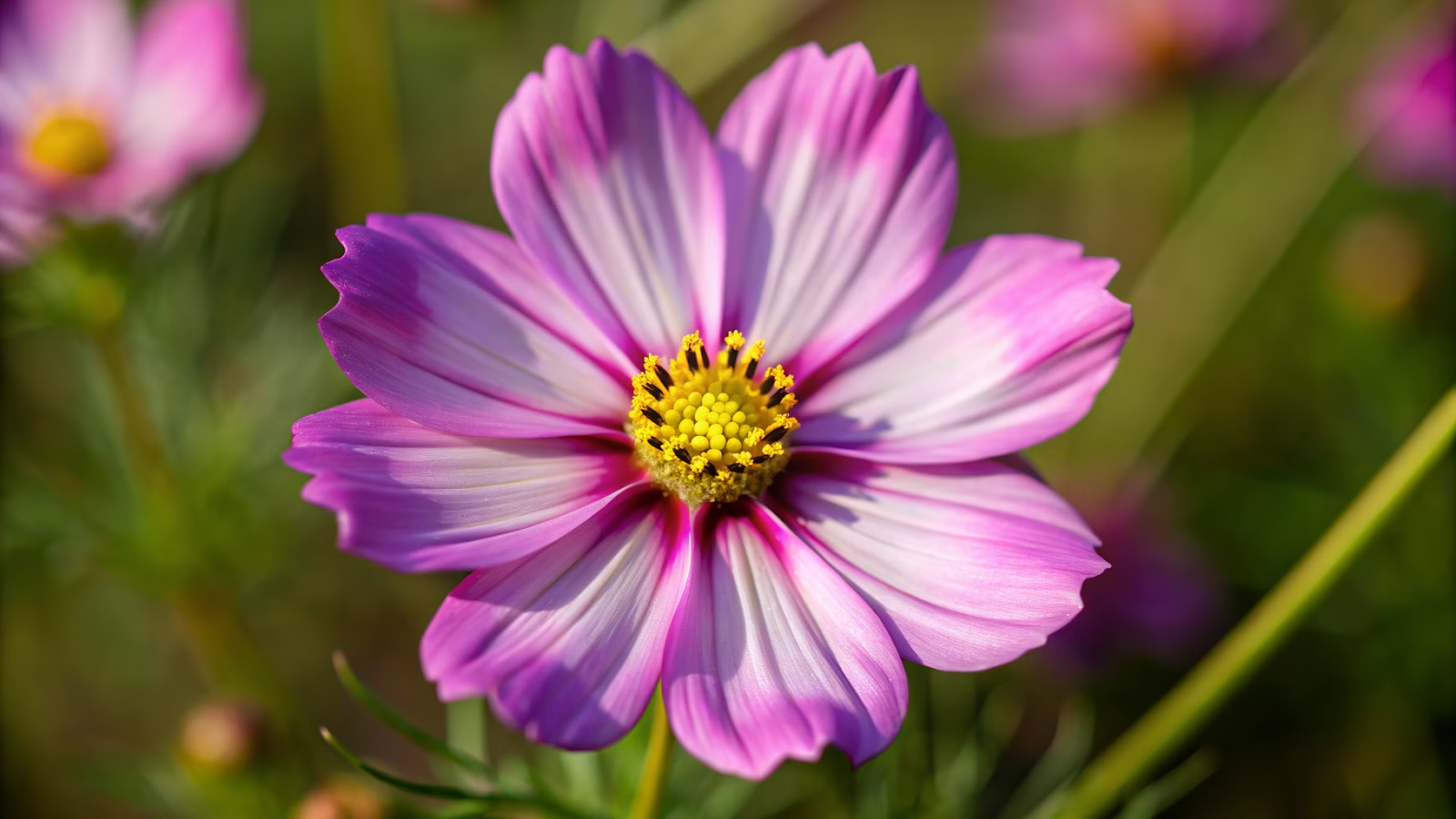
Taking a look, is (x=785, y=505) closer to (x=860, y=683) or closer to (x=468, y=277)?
(x=860, y=683)

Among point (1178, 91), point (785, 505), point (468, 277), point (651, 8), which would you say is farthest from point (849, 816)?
point (651, 8)

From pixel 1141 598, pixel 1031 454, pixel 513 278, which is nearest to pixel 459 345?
pixel 513 278

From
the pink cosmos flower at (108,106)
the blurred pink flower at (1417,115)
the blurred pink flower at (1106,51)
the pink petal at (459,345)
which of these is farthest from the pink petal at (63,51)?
the blurred pink flower at (1417,115)

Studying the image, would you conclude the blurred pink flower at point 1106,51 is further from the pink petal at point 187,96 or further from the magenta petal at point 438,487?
the magenta petal at point 438,487

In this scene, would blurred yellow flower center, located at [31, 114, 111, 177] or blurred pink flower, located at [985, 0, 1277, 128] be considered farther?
blurred pink flower, located at [985, 0, 1277, 128]

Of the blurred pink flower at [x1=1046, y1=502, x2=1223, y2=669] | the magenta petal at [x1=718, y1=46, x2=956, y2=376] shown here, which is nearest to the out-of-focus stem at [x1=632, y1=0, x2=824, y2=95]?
the magenta petal at [x1=718, y1=46, x2=956, y2=376]

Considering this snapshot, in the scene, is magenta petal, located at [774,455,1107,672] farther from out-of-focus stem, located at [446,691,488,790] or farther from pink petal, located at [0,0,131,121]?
pink petal, located at [0,0,131,121]
